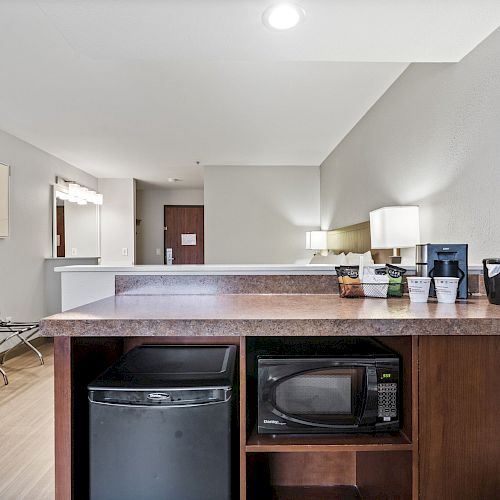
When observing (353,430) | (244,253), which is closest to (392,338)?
(353,430)

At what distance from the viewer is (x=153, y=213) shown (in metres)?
7.85

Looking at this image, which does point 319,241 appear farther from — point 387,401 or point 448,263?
point 387,401

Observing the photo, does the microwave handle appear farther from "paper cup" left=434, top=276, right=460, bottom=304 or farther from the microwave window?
"paper cup" left=434, top=276, right=460, bottom=304

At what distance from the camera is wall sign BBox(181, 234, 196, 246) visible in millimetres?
7844

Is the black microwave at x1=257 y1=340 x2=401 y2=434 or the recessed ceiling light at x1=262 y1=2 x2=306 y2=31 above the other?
the recessed ceiling light at x1=262 y1=2 x2=306 y2=31

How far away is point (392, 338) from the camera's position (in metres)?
1.27

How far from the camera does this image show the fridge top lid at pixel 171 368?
1121mm

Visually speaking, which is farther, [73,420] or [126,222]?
[126,222]

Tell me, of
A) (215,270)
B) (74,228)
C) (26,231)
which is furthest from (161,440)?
(74,228)

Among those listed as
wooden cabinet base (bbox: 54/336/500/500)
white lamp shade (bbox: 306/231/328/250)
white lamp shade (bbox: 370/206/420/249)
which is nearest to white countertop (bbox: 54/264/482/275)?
white lamp shade (bbox: 370/206/420/249)

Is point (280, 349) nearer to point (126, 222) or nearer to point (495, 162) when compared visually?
point (495, 162)

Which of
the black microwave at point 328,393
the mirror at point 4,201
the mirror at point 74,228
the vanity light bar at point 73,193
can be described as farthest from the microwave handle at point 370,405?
the vanity light bar at point 73,193

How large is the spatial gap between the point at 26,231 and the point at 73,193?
1118 mm

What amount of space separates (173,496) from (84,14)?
1750mm
